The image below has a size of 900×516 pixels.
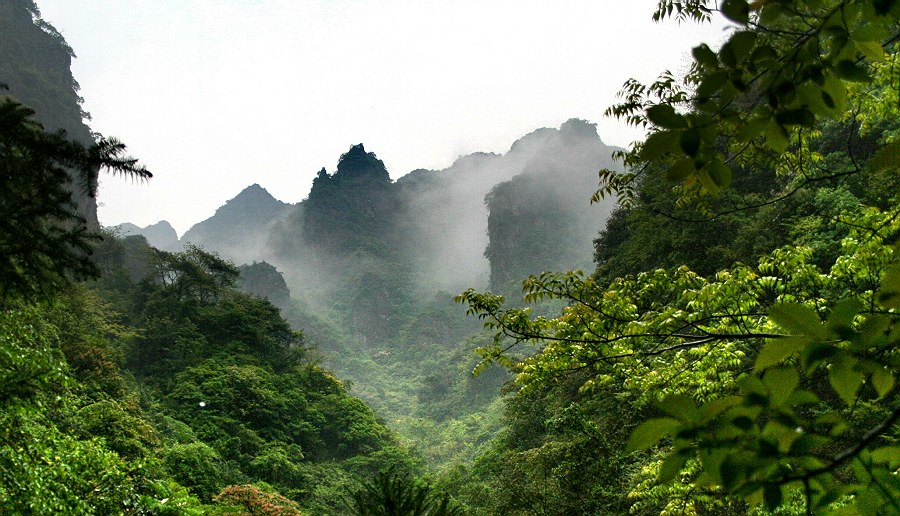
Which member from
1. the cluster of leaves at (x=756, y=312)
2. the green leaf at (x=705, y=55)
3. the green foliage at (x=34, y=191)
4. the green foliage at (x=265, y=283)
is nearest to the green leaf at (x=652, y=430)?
the cluster of leaves at (x=756, y=312)

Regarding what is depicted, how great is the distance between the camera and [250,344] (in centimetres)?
2266

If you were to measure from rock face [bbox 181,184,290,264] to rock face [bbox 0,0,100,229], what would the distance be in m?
59.8

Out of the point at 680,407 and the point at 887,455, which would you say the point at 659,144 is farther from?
the point at 887,455

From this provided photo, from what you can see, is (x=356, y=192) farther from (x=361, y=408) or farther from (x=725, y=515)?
(x=725, y=515)

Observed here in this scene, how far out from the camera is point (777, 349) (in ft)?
2.06

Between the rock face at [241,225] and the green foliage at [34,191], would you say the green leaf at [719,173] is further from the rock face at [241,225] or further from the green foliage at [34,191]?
the rock face at [241,225]

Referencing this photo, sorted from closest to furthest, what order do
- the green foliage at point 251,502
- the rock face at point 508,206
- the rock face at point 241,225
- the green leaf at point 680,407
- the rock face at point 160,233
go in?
the green leaf at point 680,407 < the green foliage at point 251,502 < the rock face at point 508,206 < the rock face at point 241,225 < the rock face at point 160,233

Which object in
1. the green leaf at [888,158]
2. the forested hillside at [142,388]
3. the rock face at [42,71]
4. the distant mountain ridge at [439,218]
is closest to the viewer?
the green leaf at [888,158]

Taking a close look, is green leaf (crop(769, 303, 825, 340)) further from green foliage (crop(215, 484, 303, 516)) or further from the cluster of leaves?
green foliage (crop(215, 484, 303, 516))

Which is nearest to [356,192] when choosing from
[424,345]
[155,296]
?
[424,345]

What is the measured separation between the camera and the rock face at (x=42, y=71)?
1419 inches

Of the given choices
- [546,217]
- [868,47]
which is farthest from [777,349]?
[546,217]

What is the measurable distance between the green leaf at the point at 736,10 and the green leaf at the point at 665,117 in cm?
13

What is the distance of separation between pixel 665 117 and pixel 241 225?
120556 mm
